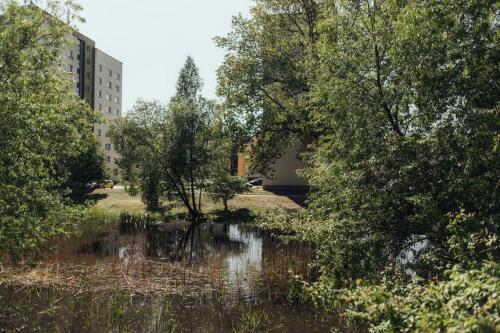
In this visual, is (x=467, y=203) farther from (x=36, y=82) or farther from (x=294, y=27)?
(x=294, y=27)

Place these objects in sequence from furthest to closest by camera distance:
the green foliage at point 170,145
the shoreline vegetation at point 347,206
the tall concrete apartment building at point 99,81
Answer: the tall concrete apartment building at point 99,81
the green foliage at point 170,145
the shoreline vegetation at point 347,206

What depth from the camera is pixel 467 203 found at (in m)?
10.2

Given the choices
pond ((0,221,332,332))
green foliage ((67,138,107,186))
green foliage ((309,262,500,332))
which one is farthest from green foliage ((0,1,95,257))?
green foliage ((67,138,107,186))

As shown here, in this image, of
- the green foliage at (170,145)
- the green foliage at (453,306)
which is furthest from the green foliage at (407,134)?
the green foliage at (170,145)

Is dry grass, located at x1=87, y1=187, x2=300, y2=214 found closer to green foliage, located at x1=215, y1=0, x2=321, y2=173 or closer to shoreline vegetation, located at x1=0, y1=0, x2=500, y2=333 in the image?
green foliage, located at x1=215, y1=0, x2=321, y2=173

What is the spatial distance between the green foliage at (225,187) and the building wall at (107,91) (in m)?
49.9

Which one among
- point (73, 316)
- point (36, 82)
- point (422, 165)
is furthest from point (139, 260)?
point (422, 165)

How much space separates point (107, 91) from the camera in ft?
314

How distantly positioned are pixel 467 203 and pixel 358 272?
3.07 metres

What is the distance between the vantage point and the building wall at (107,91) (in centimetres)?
8869

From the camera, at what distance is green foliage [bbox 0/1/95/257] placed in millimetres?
12359

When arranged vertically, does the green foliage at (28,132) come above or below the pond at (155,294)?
above

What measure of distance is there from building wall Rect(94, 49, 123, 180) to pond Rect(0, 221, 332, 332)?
69.2m

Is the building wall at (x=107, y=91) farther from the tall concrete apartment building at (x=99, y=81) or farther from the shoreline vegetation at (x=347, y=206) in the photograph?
the shoreline vegetation at (x=347, y=206)
